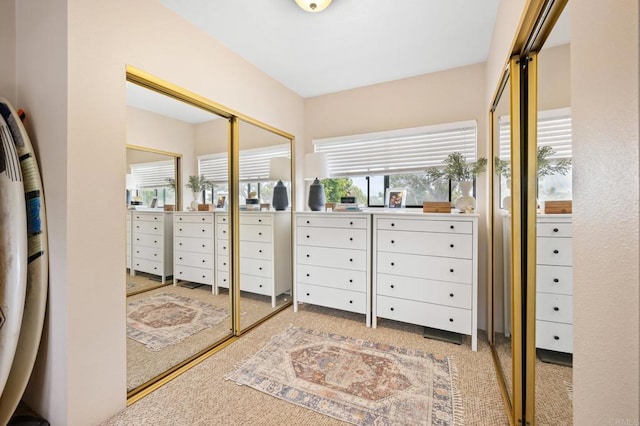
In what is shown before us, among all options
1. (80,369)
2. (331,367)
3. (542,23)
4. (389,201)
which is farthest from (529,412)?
(80,369)

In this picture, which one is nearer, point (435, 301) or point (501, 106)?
point (501, 106)

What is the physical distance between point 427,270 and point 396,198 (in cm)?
93

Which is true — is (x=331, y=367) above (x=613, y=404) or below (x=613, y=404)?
below

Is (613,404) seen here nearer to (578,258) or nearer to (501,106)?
(578,258)

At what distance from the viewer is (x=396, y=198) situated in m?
2.93

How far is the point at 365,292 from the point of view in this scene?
101 inches

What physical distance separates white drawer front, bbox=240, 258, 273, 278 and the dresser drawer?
125cm

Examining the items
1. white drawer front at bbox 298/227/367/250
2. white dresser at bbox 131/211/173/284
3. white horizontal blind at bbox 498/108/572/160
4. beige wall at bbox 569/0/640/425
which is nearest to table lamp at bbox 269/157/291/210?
white drawer front at bbox 298/227/367/250

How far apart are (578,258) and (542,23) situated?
1.02 meters

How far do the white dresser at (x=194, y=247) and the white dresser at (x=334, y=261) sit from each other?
Result: 92 cm

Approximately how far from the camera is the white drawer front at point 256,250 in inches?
100

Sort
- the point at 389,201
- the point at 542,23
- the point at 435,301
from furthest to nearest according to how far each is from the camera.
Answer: the point at 389,201 → the point at 435,301 → the point at 542,23

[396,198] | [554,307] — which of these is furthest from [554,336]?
[396,198]

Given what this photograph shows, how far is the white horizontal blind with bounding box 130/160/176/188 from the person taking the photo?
1.71 meters
